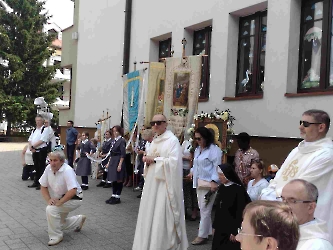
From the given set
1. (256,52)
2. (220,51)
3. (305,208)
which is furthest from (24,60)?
(305,208)

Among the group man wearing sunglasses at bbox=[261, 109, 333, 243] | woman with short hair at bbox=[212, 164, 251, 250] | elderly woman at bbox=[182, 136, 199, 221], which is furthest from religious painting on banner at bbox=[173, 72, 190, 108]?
man wearing sunglasses at bbox=[261, 109, 333, 243]

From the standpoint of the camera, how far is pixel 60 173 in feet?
19.2

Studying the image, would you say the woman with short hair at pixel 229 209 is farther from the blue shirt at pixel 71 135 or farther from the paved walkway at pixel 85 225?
the blue shirt at pixel 71 135

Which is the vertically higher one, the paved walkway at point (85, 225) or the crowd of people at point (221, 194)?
the crowd of people at point (221, 194)

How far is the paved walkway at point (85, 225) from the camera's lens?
557cm

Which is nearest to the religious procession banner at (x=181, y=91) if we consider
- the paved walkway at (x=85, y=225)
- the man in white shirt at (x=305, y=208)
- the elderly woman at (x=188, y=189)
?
the elderly woman at (x=188, y=189)

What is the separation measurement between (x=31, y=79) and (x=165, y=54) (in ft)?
77.9

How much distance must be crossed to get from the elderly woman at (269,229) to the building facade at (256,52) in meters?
4.74

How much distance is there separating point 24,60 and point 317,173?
3141 centimetres

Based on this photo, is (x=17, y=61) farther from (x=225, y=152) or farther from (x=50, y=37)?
(x=225, y=152)

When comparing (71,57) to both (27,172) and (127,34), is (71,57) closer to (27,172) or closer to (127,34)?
(127,34)

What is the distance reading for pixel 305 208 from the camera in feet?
8.07

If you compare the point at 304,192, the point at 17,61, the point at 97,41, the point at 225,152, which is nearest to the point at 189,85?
the point at 225,152

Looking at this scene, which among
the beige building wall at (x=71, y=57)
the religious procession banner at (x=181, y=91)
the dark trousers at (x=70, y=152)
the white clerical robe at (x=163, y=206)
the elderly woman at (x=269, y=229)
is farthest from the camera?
the beige building wall at (x=71, y=57)
